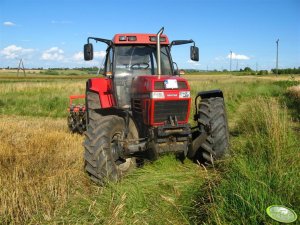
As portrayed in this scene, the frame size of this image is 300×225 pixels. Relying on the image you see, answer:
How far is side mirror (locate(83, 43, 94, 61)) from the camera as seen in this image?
21.5 feet

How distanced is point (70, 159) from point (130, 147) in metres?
1.22

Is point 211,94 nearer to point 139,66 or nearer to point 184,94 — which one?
point 184,94

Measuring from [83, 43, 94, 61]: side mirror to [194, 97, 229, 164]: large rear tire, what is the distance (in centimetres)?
206

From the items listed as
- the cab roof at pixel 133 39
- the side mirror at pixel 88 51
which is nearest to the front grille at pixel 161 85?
the cab roof at pixel 133 39

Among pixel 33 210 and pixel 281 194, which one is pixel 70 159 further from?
pixel 281 194

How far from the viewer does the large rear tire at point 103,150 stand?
5.29m

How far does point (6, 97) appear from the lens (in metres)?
18.5

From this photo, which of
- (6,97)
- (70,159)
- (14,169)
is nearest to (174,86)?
(70,159)

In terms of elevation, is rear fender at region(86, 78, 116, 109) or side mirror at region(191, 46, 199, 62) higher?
side mirror at region(191, 46, 199, 62)

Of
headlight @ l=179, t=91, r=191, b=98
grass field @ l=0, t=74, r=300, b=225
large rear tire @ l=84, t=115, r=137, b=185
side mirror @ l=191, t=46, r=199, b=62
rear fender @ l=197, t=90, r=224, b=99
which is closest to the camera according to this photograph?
grass field @ l=0, t=74, r=300, b=225

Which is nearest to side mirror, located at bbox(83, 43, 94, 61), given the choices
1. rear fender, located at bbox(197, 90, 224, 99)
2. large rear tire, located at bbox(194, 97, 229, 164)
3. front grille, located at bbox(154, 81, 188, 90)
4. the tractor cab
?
the tractor cab

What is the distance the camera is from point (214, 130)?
6.10 metres

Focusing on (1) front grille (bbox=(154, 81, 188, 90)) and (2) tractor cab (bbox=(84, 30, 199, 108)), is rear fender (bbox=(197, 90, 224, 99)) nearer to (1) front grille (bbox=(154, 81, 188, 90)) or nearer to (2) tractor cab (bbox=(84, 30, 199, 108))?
(2) tractor cab (bbox=(84, 30, 199, 108))

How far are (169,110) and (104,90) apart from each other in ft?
5.72
